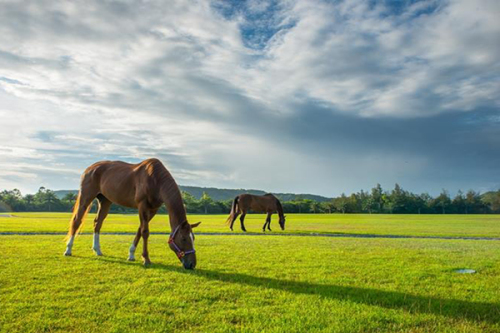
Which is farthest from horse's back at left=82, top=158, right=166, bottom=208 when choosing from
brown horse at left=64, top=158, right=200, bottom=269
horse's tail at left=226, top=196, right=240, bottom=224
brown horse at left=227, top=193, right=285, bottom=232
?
brown horse at left=227, top=193, right=285, bottom=232

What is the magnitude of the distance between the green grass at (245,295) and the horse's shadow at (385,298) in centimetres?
2

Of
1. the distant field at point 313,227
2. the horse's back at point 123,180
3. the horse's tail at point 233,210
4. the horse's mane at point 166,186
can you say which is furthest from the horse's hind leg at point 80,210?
the horse's tail at point 233,210

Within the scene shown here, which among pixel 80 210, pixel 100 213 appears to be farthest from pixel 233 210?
pixel 80 210

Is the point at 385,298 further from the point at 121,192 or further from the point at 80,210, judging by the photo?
the point at 80,210

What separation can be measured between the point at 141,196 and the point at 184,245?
2.02 m

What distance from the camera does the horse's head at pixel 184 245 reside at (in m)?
7.76

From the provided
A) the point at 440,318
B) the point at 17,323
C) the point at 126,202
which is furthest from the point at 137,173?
the point at 440,318

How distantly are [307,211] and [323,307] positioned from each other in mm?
91224

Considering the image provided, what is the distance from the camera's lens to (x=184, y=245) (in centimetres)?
782

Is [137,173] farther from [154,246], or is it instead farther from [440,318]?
[440,318]

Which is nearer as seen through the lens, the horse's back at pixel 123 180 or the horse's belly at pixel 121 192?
the horse's back at pixel 123 180

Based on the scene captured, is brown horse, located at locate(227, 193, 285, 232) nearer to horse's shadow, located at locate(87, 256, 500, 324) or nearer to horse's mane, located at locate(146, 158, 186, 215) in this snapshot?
horse's mane, located at locate(146, 158, 186, 215)

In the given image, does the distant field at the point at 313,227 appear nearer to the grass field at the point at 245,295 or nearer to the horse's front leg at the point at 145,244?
the horse's front leg at the point at 145,244

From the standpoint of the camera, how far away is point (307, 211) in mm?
94750
